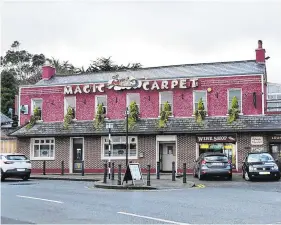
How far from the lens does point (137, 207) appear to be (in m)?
13.3

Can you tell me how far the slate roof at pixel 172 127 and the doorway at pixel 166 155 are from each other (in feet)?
5.02

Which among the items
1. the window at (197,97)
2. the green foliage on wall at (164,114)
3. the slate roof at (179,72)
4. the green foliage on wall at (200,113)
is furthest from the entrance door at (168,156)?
the slate roof at (179,72)

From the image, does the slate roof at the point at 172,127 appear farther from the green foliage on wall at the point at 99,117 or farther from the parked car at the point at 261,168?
the parked car at the point at 261,168

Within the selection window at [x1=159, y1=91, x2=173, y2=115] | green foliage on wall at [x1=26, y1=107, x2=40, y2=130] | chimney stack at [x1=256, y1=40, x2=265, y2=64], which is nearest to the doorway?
window at [x1=159, y1=91, x2=173, y2=115]

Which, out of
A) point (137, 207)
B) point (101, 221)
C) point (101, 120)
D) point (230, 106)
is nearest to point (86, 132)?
point (101, 120)

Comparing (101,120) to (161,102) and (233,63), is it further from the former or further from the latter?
(233,63)

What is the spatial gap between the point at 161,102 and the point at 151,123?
5.65ft

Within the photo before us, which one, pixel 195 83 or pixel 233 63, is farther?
pixel 233 63

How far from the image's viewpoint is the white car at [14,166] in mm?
25672

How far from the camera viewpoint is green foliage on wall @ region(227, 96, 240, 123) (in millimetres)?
30147

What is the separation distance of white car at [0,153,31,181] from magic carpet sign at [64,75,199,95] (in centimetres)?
864

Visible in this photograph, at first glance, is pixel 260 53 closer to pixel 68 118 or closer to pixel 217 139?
pixel 217 139

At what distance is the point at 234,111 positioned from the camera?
99.1ft

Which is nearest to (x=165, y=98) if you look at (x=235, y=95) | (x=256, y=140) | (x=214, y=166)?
(x=235, y=95)
